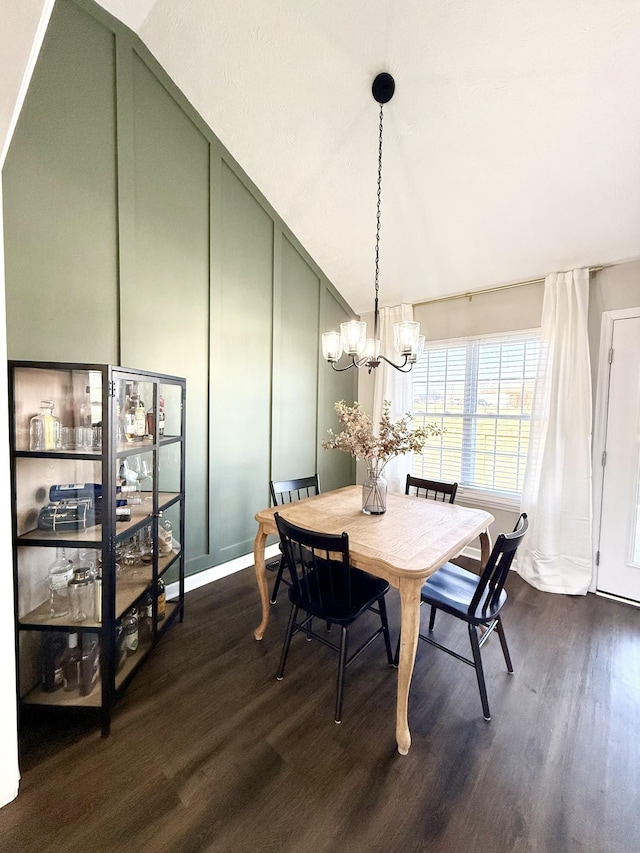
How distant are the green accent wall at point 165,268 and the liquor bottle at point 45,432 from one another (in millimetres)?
421

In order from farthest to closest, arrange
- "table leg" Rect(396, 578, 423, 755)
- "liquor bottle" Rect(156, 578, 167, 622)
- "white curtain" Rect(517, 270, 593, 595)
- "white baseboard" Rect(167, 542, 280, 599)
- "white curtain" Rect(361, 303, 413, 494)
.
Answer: "white curtain" Rect(361, 303, 413, 494), "white curtain" Rect(517, 270, 593, 595), "white baseboard" Rect(167, 542, 280, 599), "liquor bottle" Rect(156, 578, 167, 622), "table leg" Rect(396, 578, 423, 755)

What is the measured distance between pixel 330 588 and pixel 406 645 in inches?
15.4

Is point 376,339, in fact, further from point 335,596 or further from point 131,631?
point 131,631

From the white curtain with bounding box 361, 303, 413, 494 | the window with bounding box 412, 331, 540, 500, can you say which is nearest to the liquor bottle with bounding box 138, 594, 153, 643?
the white curtain with bounding box 361, 303, 413, 494

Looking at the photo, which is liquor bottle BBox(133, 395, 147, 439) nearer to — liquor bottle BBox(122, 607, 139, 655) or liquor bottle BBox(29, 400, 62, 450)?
liquor bottle BBox(29, 400, 62, 450)

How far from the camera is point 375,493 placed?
2.18 meters

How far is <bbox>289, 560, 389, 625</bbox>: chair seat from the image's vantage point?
162cm

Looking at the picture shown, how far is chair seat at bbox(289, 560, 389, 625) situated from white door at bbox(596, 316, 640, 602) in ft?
7.00

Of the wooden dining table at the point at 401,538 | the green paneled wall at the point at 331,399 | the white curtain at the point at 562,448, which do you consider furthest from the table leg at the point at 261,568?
the white curtain at the point at 562,448

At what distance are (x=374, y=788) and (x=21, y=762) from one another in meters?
1.42

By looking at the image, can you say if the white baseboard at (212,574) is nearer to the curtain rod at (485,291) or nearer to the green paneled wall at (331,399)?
the green paneled wall at (331,399)

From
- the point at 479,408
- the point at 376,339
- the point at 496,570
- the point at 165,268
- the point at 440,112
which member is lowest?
the point at 496,570

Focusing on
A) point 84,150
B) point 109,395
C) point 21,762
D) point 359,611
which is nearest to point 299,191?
point 84,150

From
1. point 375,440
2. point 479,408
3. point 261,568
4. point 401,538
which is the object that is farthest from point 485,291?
point 261,568
